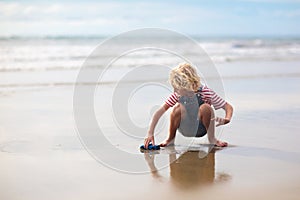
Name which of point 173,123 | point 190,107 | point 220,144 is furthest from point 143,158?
point 220,144

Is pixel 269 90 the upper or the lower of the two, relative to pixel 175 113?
lower

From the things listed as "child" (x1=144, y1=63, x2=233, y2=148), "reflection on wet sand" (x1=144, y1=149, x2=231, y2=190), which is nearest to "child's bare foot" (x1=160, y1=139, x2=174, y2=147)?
"child" (x1=144, y1=63, x2=233, y2=148)

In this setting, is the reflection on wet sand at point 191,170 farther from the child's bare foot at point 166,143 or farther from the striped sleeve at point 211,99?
the striped sleeve at point 211,99

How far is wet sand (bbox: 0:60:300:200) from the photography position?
3.50 metres

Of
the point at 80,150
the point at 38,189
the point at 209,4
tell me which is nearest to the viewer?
the point at 38,189

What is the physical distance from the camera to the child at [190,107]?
15.5 ft

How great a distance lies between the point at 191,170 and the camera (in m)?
4.02

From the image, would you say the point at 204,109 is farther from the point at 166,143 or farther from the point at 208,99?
the point at 166,143

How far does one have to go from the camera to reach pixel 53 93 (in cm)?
852

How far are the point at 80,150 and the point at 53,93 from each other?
3.99m

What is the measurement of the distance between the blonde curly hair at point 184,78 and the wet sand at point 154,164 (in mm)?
611

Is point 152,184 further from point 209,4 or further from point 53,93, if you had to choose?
point 209,4

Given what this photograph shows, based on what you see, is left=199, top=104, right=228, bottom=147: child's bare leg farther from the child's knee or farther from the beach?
the beach

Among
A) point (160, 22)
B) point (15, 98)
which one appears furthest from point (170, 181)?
point (160, 22)
